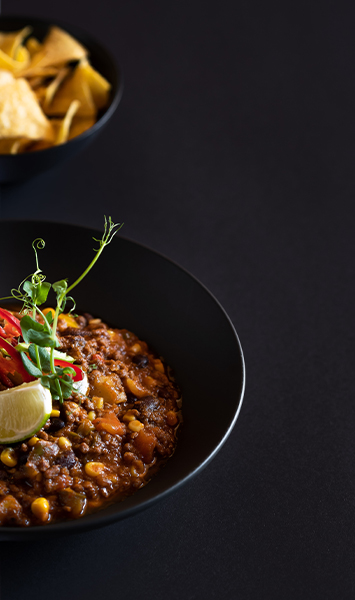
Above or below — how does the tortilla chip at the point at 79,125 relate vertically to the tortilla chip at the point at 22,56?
below

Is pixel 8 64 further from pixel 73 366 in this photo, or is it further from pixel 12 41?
pixel 73 366

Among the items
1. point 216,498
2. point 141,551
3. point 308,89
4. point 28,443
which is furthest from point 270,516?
point 308,89

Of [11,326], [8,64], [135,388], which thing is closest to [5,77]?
[8,64]

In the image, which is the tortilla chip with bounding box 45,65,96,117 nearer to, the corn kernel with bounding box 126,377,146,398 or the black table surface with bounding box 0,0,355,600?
the black table surface with bounding box 0,0,355,600

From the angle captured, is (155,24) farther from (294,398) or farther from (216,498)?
(216,498)

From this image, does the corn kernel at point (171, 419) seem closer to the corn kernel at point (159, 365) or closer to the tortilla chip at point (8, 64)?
the corn kernel at point (159, 365)

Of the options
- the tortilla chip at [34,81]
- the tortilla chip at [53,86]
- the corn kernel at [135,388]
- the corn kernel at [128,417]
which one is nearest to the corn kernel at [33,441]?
the corn kernel at [128,417]

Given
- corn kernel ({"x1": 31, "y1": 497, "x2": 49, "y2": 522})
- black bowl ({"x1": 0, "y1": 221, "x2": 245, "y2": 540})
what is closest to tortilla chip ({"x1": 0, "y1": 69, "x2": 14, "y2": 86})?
black bowl ({"x1": 0, "y1": 221, "x2": 245, "y2": 540})
